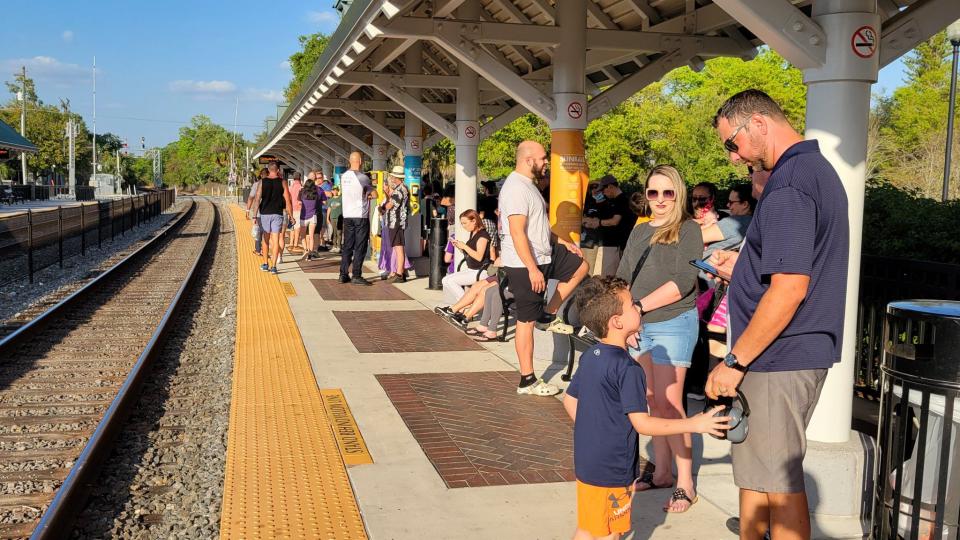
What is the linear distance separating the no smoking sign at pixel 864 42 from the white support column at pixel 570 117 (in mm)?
6789

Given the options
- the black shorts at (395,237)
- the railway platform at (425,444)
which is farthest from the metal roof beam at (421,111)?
the railway platform at (425,444)

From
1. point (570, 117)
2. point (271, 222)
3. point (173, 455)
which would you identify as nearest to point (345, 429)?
point (173, 455)

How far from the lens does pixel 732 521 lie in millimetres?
4703

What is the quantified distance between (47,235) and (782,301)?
17.6 metres

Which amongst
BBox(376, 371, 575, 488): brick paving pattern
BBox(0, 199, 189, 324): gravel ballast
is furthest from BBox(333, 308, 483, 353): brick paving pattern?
BBox(0, 199, 189, 324): gravel ballast

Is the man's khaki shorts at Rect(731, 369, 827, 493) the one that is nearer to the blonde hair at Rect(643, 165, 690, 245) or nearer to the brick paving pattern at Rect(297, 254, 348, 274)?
the blonde hair at Rect(643, 165, 690, 245)

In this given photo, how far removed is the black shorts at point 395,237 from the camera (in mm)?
14568

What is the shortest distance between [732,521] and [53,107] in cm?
11481

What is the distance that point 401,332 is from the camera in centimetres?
1030

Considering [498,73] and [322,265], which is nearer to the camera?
[498,73]

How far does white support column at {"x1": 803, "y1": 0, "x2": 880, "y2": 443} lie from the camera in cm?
474

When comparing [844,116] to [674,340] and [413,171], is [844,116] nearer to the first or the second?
[674,340]

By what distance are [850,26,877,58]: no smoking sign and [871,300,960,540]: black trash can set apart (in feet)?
5.29

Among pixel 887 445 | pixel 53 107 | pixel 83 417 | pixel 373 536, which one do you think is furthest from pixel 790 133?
pixel 53 107
